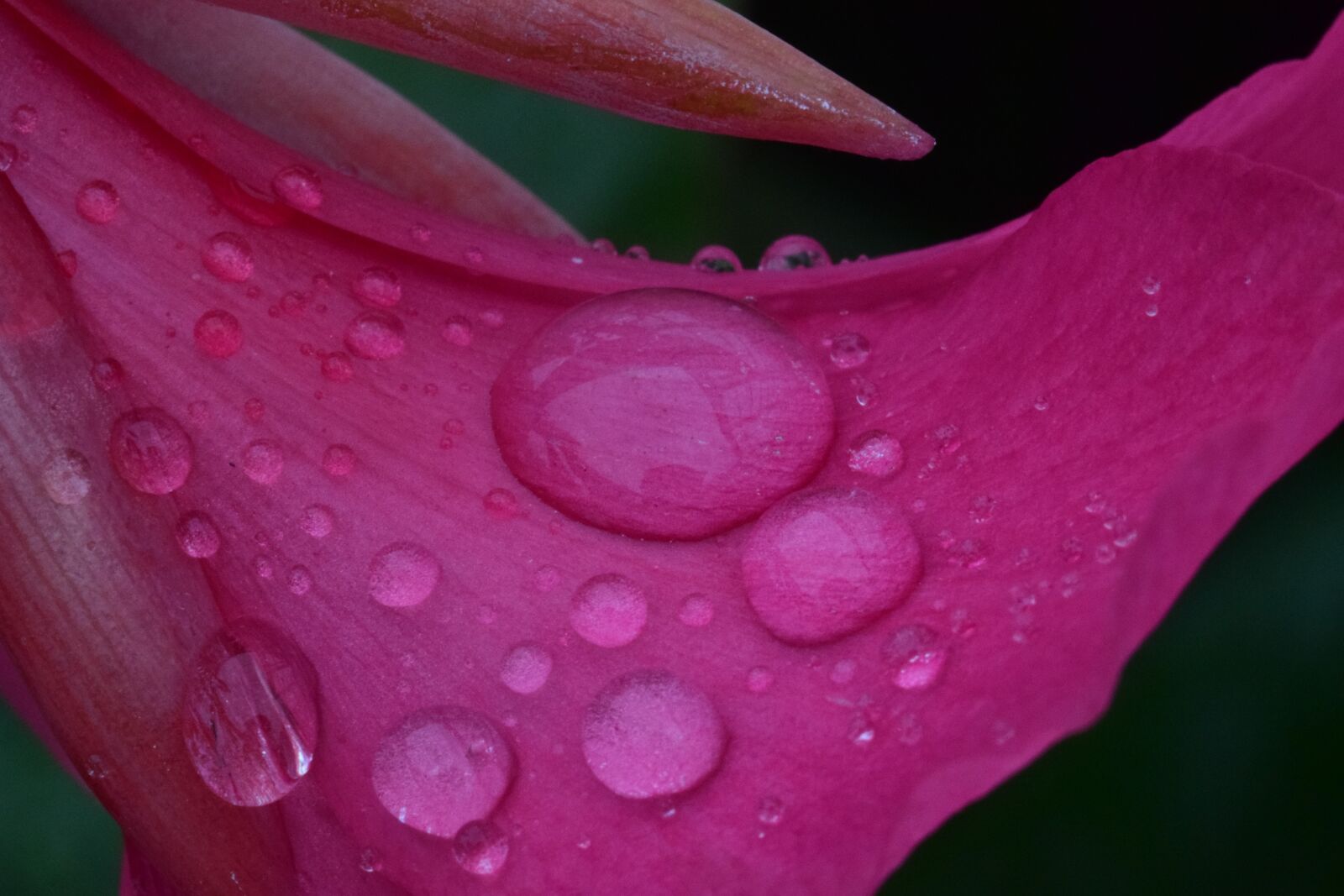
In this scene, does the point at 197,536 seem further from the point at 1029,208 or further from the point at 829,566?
the point at 1029,208

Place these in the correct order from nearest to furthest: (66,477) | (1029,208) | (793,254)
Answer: (66,477), (793,254), (1029,208)

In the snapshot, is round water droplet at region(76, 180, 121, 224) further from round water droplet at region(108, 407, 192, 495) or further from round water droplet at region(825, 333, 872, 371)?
round water droplet at region(825, 333, 872, 371)

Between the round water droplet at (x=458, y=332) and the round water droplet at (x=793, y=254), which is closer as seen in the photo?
the round water droplet at (x=458, y=332)

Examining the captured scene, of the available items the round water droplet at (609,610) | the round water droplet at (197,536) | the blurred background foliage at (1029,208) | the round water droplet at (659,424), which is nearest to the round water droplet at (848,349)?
the round water droplet at (659,424)

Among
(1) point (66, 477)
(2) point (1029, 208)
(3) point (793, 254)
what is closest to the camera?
(1) point (66, 477)

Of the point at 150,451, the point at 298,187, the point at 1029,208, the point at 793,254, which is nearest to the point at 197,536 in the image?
the point at 150,451

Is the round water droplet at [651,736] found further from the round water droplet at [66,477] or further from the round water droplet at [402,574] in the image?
the round water droplet at [66,477]
